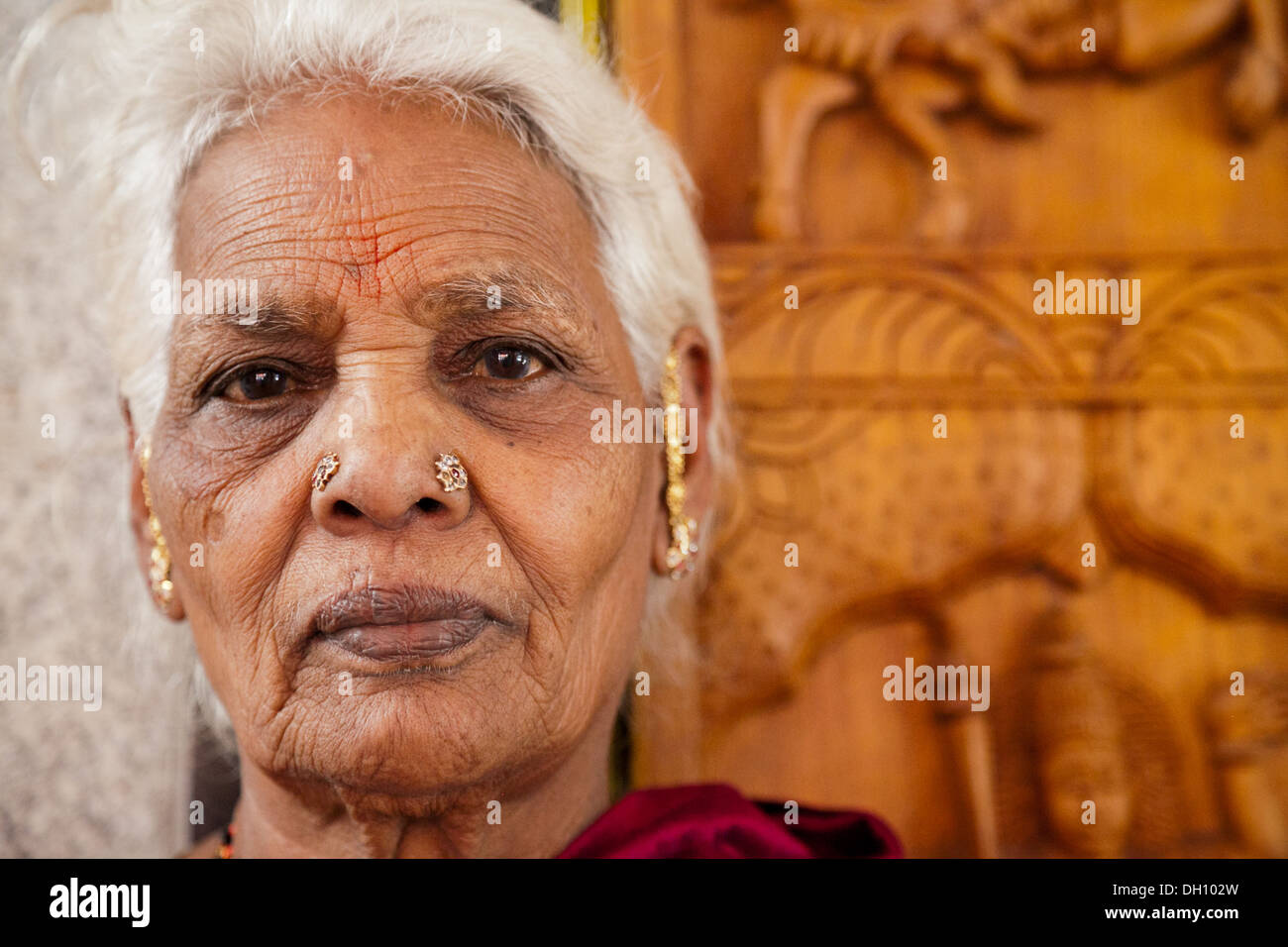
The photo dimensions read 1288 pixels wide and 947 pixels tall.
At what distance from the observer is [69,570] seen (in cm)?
161

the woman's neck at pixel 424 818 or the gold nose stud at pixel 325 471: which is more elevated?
the gold nose stud at pixel 325 471

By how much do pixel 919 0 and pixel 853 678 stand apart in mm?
1013

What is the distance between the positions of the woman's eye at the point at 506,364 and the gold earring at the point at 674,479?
219mm

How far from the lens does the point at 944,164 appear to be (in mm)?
1563

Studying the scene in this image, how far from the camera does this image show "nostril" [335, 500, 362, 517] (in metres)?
1.02

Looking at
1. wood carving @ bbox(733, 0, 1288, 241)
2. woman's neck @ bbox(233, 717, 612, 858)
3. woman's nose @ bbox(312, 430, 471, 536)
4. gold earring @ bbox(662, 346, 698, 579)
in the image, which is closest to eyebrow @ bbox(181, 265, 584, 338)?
woman's nose @ bbox(312, 430, 471, 536)

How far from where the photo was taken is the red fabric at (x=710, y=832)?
1184 millimetres

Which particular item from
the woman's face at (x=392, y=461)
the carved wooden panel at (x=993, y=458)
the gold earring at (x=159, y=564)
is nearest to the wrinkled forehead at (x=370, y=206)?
the woman's face at (x=392, y=461)

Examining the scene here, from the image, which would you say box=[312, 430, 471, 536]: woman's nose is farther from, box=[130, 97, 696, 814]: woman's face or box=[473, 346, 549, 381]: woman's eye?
box=[473, 346, 549, 381]: woman's eye

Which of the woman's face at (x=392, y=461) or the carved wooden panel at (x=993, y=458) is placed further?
the carved wooden panel at (x=993, y=458)

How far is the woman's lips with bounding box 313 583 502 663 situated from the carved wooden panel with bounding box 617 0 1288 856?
60 centimetres

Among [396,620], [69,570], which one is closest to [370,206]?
[396,620]

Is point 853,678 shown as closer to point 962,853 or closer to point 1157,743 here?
point 962,853

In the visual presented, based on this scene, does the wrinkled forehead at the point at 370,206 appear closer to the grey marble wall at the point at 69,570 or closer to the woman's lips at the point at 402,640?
the woman's lips at the point at 402,640
